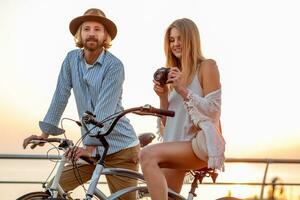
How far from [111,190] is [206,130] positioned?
→ 0.79m

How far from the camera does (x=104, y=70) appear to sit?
454cm


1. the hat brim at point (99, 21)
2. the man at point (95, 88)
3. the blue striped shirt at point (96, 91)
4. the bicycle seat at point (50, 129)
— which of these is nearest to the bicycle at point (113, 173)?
the man at point (95, 88)

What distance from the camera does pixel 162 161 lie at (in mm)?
4133

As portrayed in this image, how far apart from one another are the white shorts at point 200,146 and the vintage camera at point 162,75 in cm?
34

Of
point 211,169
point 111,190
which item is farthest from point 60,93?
point 211,169

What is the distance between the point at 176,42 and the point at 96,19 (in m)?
0.57

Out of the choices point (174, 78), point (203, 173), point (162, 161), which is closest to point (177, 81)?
point (174, 78)

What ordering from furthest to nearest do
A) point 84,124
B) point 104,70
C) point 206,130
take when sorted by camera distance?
point 104,70 < point 206,130 < point 84,124

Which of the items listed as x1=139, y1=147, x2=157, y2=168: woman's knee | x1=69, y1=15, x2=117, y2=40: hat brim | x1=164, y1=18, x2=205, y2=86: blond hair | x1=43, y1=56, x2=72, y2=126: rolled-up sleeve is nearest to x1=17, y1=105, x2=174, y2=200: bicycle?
x1=43, y1=56, x2=72, y2=126: rolled-up sleeve

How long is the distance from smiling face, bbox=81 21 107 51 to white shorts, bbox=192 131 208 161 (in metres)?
0.84

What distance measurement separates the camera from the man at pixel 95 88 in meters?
4.51

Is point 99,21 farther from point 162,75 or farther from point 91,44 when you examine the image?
point 162,75

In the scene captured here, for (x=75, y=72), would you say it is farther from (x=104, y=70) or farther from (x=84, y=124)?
(x=84, y=124)

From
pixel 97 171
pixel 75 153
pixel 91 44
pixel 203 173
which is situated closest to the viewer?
pixel 97 171
